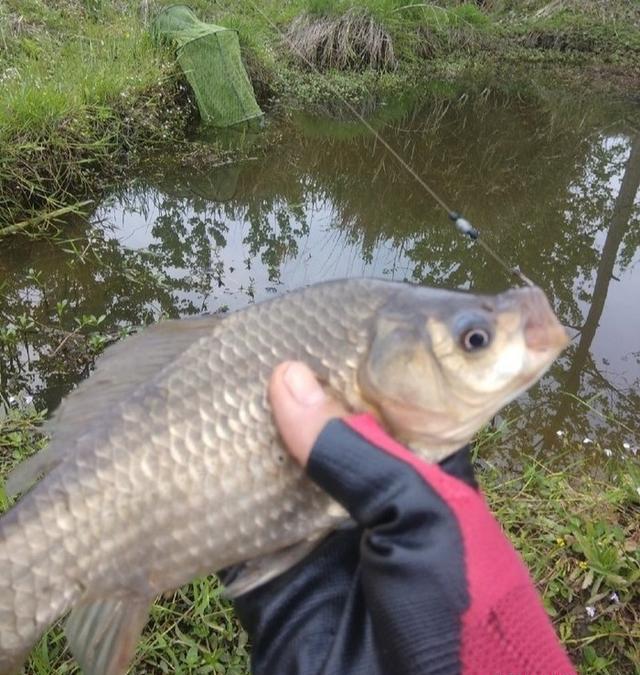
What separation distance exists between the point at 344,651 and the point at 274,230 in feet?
17.2

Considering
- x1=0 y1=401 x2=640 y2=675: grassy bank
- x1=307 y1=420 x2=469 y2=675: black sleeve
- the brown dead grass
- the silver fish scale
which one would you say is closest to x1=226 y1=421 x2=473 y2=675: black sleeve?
x1=307 y1=420 x2=469 y2=675: black sleeve

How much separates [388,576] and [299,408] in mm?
361

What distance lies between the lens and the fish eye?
55.2 inches

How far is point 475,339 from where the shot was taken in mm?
1410

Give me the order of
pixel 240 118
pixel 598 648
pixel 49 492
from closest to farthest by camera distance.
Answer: pixel 49 492, pixel 598 648, pixel 240 118

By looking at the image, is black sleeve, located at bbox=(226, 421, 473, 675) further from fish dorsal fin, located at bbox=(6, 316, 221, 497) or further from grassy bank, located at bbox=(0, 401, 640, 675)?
grassy bank, located at bbox=(0, 401, 640, 675)

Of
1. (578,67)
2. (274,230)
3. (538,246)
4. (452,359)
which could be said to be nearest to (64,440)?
(452,359)

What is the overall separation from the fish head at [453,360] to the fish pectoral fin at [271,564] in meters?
0.33

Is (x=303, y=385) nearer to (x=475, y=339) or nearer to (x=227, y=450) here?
(x=227, y=450)

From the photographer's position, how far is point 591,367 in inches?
185

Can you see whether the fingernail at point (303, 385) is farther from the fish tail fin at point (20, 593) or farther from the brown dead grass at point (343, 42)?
the brown dead grass at point (343, 42)

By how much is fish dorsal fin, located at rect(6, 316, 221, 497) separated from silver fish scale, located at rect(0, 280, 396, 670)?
65 millimetres

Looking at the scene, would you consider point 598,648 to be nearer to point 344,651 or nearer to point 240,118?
point 344,651

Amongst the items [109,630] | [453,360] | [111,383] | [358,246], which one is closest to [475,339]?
[453,360]
